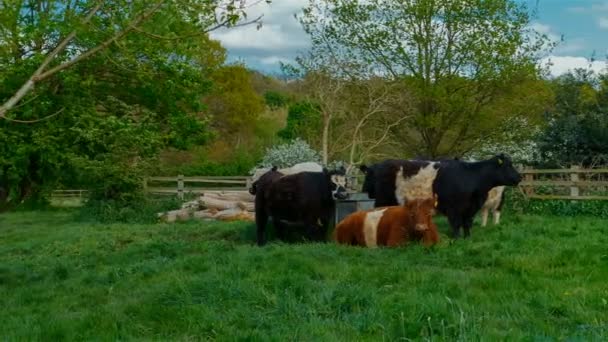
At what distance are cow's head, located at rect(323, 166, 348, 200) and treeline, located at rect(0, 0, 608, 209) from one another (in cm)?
659

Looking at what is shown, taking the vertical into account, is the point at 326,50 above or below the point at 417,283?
above

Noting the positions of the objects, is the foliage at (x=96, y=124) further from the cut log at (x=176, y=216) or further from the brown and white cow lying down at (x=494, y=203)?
the brown and white cow lying down at (x=494, y=203)

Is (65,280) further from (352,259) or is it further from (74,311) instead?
(352,259)

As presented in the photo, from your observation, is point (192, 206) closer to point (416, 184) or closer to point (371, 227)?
point (416, 184)

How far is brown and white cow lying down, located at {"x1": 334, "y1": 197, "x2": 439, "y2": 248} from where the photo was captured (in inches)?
421

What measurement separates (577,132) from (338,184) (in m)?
10.2

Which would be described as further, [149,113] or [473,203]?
[149,113]

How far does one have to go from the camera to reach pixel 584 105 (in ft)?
70.7

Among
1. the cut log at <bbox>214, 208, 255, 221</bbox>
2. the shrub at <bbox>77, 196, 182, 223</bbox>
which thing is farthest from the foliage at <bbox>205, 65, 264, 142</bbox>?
the cut log at <bbox>214, 208, 255, 221</bbox>

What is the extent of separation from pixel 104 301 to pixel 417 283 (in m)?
3.32

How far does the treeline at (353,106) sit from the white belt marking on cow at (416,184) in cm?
737

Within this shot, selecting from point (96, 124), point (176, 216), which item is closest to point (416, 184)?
point (176, 216)

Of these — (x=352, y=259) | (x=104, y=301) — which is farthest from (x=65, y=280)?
(x=352, y=259)

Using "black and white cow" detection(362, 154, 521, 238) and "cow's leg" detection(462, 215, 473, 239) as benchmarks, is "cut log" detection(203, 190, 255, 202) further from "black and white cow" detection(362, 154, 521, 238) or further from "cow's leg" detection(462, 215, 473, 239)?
"cow's leg" detection(462, 215, 473, 239)
